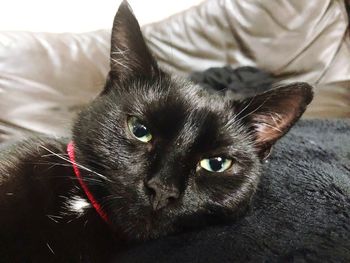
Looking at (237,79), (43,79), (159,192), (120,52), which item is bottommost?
(237,79)

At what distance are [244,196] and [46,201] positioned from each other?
0.35 meters

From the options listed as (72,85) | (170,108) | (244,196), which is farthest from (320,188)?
(72,85)

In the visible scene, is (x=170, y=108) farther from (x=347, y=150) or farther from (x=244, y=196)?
(x=347, y=150)

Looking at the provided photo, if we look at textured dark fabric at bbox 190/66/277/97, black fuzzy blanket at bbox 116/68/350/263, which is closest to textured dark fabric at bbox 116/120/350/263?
black fuzzy blanket at bbox 116/68/350/263

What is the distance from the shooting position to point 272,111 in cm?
84

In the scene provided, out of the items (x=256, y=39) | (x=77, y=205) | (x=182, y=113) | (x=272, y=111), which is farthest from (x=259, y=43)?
(x=77, y=205)

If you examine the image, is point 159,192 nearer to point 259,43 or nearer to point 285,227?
point 285,227

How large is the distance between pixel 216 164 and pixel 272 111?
0.55ft

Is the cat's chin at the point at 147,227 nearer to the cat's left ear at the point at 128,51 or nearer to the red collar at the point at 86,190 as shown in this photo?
the red collar at the point at 86,190

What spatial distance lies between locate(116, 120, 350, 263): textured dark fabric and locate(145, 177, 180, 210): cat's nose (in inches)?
2.9

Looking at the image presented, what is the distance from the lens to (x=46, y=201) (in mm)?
Result: 755

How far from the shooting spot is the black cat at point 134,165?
27.8 inches

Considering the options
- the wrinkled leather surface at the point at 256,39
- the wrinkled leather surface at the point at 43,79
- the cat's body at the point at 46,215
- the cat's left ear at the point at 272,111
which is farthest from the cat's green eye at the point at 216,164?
the wrinkled leather surface at the point at 256,39

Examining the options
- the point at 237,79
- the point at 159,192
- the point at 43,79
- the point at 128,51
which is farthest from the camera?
the point at 237,79
